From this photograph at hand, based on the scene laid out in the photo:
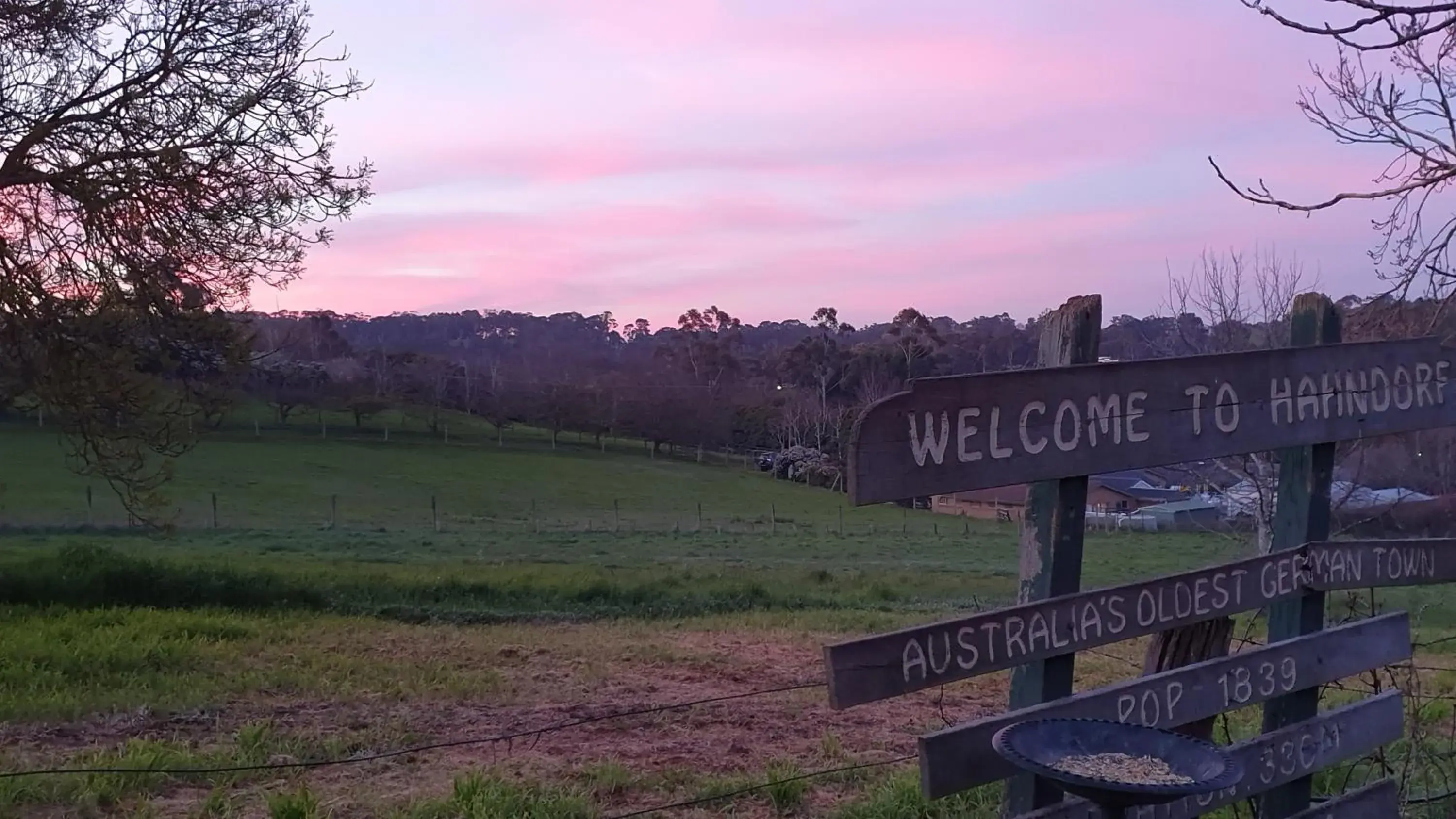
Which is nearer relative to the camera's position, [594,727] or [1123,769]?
[1123,769]

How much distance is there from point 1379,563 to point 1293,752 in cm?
80

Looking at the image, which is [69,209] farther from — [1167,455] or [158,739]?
[1167,455]

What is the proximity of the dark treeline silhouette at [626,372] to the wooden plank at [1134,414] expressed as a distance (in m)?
31.3

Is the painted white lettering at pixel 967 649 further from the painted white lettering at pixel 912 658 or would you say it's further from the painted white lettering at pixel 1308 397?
the painted white lettering at pixel 1308 397

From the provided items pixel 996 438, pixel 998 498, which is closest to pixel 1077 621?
pixel 996 438

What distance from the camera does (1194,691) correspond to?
10.6 ft

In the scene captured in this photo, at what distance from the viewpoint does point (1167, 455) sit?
3.26 m

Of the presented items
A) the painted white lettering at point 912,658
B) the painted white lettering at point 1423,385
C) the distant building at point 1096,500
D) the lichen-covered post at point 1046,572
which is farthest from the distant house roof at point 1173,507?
the painted white lettering at point 912,658

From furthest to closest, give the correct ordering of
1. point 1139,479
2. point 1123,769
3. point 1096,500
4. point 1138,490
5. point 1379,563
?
point 1139,479 < point 1096,500 < point 1138,490 < point 1379,563 < point 1123,769

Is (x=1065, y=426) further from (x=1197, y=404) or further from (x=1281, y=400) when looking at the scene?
(x=1281, y=400)

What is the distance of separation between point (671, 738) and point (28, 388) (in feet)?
29.6

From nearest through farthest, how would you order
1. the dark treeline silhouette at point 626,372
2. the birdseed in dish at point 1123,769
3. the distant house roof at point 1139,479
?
1. the birdseed in dish at point 1123,769
2. the distant house roof at point 1139,479
3. the dark treeline silhouette at point 626,372

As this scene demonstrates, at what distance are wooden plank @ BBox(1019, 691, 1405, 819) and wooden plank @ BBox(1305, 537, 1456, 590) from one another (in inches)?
15.9

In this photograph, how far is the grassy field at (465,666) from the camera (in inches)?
214
